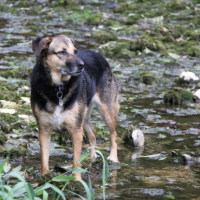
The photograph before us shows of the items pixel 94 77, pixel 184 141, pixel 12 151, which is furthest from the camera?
pixel 184 141

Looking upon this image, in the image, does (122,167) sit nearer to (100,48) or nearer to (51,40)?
Result: (51,40)

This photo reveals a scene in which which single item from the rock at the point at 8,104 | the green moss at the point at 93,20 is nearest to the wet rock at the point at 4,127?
the rock at the point at 8,104

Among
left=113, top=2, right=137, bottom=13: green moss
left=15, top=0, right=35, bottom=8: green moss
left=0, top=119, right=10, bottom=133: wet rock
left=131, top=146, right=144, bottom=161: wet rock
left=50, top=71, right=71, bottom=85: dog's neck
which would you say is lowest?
left=131, top=146, right=144, bottom=161: wet rock

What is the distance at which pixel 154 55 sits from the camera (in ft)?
37.2

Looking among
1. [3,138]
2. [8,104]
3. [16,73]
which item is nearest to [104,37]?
[16,73]

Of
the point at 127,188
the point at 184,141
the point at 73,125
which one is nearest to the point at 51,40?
the point at 73,125

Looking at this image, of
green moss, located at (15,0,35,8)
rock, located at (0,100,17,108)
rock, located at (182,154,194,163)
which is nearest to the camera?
rock, located at (182,154,194,163)

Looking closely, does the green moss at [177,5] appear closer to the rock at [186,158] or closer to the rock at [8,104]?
the rock at [8,104]

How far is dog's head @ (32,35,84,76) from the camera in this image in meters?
4.83

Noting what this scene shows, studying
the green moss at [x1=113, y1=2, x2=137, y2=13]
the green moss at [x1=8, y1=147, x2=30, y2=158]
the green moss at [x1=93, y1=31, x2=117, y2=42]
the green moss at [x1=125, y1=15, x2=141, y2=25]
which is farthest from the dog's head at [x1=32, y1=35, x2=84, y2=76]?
the green moss at [x1=113, y1=2, x2=137, y2=13]

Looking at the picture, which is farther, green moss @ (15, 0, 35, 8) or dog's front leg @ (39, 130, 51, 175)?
green moss @ (15, 0, 35, 8)

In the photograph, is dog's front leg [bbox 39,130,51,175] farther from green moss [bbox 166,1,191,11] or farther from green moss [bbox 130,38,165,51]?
green moss [bbox 166,1,191,11]

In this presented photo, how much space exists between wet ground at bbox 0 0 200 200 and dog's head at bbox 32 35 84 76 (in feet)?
4.01

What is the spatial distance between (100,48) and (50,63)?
653 cm
